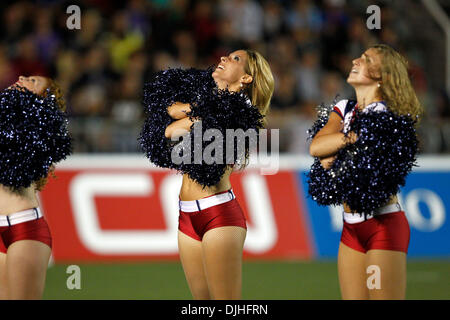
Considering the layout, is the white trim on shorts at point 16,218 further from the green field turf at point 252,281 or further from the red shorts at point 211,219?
the green field turf at point 252,281

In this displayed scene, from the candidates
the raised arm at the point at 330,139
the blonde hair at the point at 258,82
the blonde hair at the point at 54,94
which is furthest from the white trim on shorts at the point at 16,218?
the raised arm at the point at 330,139

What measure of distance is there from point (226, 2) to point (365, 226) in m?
7.69

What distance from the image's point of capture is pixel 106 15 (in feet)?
36.5

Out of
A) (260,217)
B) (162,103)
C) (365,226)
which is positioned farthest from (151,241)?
(365,226)

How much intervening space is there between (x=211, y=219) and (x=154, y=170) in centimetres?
445

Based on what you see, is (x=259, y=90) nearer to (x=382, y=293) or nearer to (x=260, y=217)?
(x=382, y=293)

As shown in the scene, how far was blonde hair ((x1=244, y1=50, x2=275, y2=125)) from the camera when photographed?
4.52 meters

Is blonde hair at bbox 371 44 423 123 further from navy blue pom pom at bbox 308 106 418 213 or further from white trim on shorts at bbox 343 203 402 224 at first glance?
white trim on shorts at bbox 343 203 402 224

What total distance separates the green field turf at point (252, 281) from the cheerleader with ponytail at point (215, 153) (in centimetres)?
247

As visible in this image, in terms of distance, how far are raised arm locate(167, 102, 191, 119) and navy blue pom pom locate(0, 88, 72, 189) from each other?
66 cm

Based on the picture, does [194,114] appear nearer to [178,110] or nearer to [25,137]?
[178,110]

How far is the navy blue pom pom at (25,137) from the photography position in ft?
14.2

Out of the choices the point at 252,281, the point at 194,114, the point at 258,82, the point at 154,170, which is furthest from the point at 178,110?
the point at 154,170

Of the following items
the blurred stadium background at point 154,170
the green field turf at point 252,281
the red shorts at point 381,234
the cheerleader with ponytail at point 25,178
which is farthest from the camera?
the blurred stadium background at point 154,170
